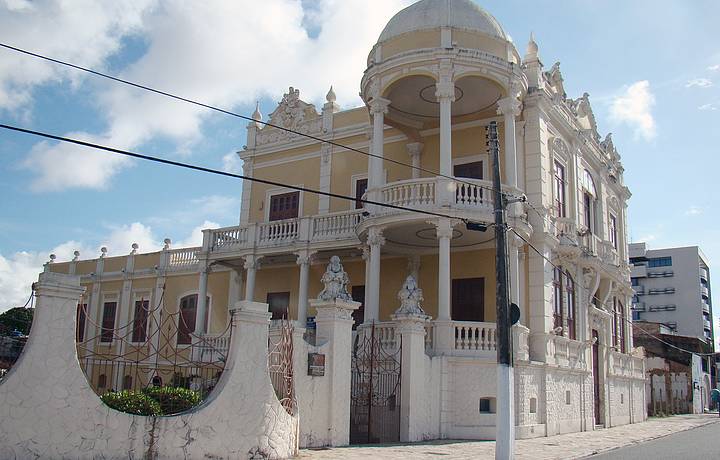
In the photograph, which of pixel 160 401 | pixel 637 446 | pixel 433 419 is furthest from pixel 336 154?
pixel 160 401

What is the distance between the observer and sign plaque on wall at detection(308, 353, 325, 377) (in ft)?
47.5

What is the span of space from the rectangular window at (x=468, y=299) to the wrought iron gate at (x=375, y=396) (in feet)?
19.2

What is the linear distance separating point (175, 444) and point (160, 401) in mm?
1106

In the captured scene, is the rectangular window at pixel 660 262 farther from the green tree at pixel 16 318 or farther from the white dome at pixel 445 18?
the white dome at pixel 445 18

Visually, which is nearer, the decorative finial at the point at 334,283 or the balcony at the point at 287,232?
the decorative finial at the point at 334,283

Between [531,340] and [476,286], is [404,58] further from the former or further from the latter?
[531,340]

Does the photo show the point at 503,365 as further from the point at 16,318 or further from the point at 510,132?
the point at 16,318

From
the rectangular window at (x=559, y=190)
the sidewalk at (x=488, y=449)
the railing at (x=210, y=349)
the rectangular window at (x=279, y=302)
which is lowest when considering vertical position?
the sidewalk at (x=488, y=449)

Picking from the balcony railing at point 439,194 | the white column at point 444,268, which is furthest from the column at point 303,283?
the white column at point 444,268

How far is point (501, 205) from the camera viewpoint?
1454 centimetres

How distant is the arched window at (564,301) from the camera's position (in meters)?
23.4

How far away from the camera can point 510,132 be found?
851 inches

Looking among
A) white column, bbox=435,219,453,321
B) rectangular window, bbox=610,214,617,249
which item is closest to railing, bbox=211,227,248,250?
white column, bbox=435,219,453,321

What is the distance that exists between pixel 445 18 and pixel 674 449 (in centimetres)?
1333
